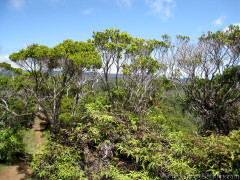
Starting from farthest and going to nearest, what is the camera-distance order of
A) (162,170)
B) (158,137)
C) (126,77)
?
(126,77), (158,137), (162,170)

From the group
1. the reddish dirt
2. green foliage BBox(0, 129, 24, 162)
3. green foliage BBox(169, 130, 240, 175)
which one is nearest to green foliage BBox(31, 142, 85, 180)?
the reddish dirt

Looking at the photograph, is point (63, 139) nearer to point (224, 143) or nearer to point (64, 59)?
point (64, 59)

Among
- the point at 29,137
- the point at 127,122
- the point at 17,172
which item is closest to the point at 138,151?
the point at 127,122

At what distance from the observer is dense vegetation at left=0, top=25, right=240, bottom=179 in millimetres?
4090

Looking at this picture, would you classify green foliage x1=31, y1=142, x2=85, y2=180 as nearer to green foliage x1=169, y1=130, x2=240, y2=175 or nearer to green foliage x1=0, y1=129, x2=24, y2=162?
green foliage x1=0, y1=129, x2=24, y2=162

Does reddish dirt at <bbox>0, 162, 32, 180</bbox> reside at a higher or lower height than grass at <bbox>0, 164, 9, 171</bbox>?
lower

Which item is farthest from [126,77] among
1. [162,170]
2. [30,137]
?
[162,170]

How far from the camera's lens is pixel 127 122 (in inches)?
240

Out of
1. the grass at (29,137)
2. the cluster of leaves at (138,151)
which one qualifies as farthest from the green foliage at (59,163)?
the grass at (29,137)

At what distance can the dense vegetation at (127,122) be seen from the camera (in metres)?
4.09

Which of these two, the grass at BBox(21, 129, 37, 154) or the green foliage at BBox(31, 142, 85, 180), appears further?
the grass at BBox(21, 129, 37, 154)

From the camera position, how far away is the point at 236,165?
3.19 m

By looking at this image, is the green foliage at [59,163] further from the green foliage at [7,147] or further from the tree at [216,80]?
the tree at [216,80]

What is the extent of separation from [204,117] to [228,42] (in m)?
4.75
